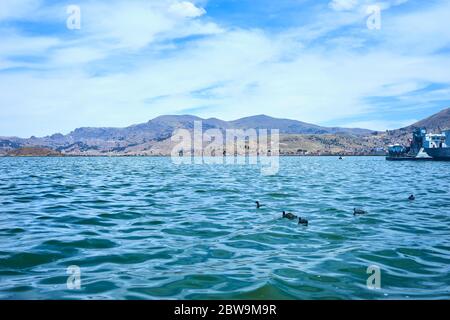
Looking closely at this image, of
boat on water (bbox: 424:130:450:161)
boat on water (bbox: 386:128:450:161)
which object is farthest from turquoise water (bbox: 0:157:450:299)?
boat on water (bbox: 386:128:450:161)

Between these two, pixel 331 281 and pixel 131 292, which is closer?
pixel 131 292

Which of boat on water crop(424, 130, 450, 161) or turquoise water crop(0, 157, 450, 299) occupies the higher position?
boat on water crop(424, 130, 450, 161)

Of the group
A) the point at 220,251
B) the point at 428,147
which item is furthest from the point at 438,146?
the point at 220,251

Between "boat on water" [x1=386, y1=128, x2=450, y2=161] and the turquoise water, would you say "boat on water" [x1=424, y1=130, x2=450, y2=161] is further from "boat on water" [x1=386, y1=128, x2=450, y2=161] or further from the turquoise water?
the turquoise water

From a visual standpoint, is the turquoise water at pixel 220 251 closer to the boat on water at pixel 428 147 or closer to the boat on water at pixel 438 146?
the boat on water at pixel 438 146

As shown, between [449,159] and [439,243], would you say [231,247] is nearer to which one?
[439,243]

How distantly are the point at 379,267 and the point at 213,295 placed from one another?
5.99 m

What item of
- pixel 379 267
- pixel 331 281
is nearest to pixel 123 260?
pixel 331 281

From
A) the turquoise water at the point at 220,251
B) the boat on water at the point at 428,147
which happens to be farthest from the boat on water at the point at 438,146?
the turquoise water at the point at 220,251

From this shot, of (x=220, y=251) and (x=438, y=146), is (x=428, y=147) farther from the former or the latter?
(x=220, y=251)

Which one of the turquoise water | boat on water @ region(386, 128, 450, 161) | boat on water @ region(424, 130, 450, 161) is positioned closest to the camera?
the turquoise water

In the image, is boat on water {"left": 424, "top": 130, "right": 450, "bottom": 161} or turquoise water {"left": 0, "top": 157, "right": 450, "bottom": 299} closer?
turquoise water {"left": 0, "top": 157, "right": 450, "bottom": 299}

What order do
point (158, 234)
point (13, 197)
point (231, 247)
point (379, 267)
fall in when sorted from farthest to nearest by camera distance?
point (13, 197)
point (158, 234)
point (231, 247)
point (379, 267)
